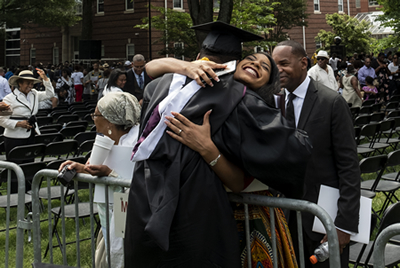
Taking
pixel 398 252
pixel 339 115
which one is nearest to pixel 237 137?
pixel 339 115

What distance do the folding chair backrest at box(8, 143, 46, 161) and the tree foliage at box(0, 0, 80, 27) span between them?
79.3 feet

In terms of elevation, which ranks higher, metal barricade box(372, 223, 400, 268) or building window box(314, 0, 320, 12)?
building window box(314, 0, 320, 12)

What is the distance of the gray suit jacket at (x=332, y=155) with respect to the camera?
273 cm

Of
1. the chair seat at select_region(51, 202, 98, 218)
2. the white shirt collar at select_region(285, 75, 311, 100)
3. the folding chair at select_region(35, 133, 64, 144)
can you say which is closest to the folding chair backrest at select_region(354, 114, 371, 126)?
the folding chair at select_region(35, 133, 64, 144)

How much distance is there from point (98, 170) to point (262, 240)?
1298 millimetres

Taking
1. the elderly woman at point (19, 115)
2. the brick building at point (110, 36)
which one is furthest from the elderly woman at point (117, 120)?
the brick building at point (110, 36)

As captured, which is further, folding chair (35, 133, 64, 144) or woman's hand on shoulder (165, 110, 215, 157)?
folding chair (35, 133, 64, 144)

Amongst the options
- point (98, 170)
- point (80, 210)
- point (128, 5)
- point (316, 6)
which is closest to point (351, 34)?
point (316, 6)

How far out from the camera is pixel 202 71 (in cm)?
205

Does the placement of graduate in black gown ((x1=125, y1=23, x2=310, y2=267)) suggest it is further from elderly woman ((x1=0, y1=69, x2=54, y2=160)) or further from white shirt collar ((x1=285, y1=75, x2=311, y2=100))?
elderly woman ((x1=0, y1=69, x2=54, y2=160))

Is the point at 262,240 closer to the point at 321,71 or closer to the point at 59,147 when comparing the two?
the point at 59,147

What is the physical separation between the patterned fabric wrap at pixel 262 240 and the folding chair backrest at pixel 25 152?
4896 millimetres

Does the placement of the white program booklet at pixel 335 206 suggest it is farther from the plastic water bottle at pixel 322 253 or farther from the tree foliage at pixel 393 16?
the tree foliage at pixel 393 16

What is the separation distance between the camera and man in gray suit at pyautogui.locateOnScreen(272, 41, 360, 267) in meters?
2.72
